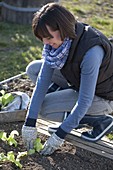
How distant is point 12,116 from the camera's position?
4.18 metres

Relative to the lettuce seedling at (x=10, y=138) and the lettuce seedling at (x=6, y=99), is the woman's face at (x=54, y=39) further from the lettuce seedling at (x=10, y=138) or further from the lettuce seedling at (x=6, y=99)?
the lettuce seedling at (x=6, y=99)

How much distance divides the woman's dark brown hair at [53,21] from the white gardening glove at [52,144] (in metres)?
0.76

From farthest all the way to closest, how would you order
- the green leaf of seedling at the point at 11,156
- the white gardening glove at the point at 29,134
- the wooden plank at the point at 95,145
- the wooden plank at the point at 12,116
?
1. the wooden plank at the point at 12,116
2. the wooden plank at the point at 95,145
3. the white gardening glove at the point at 29,134
4. the green leaf of seedling at the point at 11,156

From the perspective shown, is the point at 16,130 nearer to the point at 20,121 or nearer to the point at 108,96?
the point at 20,121

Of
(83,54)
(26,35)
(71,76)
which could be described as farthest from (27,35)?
(83,54)

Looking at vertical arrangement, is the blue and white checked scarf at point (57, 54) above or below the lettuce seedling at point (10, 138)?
above

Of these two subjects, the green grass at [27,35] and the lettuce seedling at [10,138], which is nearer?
the lettuce seedling at [10,138]

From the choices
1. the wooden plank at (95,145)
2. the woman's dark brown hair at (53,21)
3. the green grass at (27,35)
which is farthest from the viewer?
the green grass at (27,35)

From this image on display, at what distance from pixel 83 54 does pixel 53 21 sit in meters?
0.39

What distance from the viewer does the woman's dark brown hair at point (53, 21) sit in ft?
10.5

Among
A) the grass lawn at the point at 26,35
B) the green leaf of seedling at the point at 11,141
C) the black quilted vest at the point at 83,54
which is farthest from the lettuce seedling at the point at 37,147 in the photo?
the grass lawn at the point at 26,35

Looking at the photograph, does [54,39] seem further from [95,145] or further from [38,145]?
[95,145]

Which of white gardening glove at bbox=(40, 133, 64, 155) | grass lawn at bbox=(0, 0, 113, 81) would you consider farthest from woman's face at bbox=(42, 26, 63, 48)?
grass lawn at bbox=(0, 0, 113, 81)

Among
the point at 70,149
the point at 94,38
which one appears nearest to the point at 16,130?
the point at 70,149
